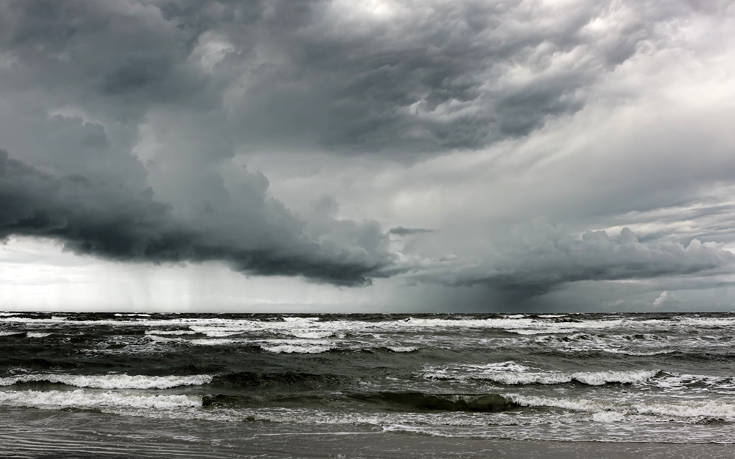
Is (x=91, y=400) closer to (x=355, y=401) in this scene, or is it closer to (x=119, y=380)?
(x=119, y=380)

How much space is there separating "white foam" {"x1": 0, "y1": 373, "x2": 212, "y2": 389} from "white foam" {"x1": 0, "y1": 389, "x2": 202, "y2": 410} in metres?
1.63

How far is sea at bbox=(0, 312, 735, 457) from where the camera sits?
32.3 feet

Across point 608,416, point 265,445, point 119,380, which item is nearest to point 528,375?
point 608,416

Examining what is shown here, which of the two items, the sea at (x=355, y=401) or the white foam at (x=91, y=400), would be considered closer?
the sea at (x=355, y=401)

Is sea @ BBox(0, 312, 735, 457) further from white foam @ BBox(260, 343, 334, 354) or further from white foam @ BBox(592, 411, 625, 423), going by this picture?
white foam @ BBox(260, 343, 334, 354)

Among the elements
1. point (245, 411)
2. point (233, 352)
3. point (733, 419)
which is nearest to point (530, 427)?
point (733, 419)

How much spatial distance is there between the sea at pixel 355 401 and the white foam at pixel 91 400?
6 cm

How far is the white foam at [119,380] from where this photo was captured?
17.4m

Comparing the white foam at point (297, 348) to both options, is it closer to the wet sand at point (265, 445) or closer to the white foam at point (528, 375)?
the white foam at point (528, 375)

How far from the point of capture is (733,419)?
1204cm

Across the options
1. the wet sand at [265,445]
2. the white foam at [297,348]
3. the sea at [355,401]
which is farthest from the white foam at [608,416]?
the white foam at [297,348]

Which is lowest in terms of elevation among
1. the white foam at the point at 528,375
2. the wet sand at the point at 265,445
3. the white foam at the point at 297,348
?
the white foam at the point at 297,348

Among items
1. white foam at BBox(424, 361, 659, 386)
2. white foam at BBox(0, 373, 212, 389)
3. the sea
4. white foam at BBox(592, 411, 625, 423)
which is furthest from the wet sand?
white foam at BBox(424, 361, 659, 386)

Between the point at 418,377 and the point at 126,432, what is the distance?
11.6 meters
